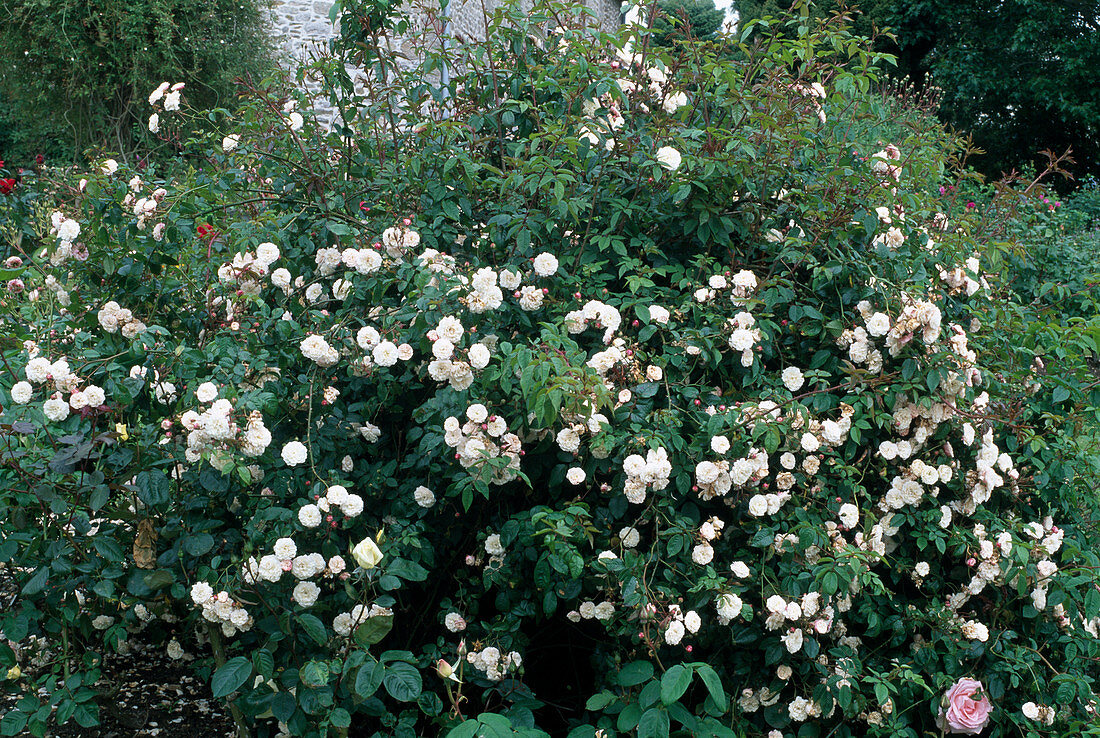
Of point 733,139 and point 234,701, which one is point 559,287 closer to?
point 733,139

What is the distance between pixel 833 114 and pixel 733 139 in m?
0.92

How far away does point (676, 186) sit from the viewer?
215cm

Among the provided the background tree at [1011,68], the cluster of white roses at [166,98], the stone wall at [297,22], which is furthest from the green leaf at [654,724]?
the background tree at [1011,68]

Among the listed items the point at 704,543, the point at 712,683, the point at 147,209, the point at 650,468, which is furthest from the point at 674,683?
the point at 147,209

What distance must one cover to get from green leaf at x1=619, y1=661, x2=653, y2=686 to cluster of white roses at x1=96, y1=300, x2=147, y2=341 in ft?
4.84

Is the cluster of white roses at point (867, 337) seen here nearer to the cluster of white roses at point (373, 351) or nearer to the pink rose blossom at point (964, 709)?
the pink rose blossom at point (964, 709)

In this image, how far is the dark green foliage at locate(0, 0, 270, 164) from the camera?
9.42 metres

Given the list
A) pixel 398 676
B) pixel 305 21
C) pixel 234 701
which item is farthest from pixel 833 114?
pixel 305 21

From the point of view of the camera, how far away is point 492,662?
1934mm

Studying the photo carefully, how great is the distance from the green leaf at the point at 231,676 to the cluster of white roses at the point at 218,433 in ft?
1.48

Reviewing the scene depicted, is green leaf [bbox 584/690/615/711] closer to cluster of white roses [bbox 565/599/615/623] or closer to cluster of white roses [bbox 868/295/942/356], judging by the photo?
cluster of white roses [bbox 565/599/615/623]

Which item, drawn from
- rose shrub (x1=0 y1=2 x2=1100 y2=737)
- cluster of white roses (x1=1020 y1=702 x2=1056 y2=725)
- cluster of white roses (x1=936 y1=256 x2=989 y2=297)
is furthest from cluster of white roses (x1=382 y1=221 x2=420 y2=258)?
cluster of white roses (x1=1020 y1=702 x2=1056 y2=725)

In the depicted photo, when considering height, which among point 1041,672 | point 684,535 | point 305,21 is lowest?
point 305,21

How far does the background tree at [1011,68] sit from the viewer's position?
14953 mm
